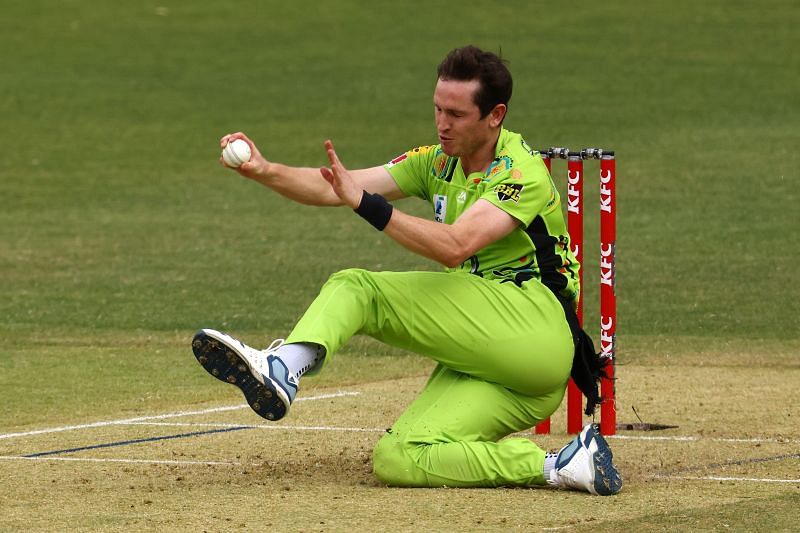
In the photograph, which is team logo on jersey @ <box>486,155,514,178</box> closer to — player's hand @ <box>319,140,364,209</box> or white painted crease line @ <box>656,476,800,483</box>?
player's hand @ <box>319,140,364,209</box>

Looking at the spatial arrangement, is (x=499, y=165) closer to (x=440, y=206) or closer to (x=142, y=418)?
(x=440, y=206)

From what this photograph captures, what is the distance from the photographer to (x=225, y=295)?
13.1 metres

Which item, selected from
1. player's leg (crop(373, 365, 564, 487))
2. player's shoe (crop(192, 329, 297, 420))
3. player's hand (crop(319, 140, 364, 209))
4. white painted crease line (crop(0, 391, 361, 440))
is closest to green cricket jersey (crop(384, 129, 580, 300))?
player's leg (crop(373, 365, 564, 487))

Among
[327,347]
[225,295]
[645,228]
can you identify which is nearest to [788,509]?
[327,347]

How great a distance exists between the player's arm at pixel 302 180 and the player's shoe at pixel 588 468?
1.36m

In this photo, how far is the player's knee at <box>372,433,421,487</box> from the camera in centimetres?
659

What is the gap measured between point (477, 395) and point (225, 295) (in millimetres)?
6504

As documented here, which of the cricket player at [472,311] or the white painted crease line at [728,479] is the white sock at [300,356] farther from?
the white painted crease line at [728,479]

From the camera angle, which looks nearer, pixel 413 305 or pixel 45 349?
pixel 413 305

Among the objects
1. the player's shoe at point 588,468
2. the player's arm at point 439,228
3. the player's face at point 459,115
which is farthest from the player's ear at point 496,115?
the player's shoe at point 588,468

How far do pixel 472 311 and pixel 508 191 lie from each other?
1.65ft

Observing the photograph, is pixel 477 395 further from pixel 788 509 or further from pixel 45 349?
pixel 45 349

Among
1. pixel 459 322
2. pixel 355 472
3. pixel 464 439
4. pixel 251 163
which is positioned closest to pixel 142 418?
pixel 355 472

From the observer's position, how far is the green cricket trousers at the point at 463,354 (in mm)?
6551
